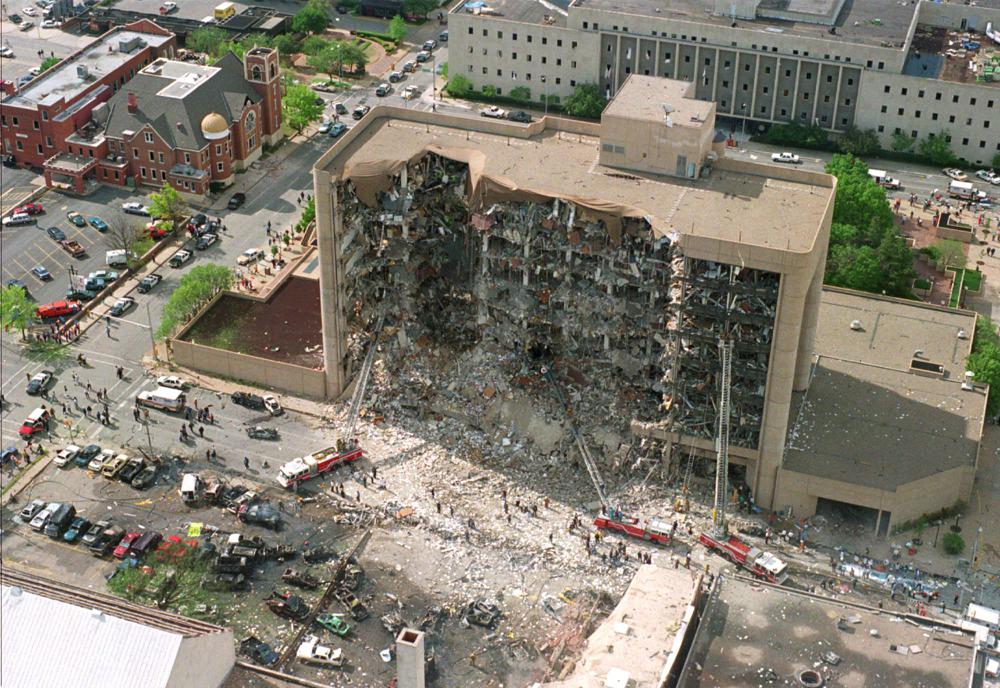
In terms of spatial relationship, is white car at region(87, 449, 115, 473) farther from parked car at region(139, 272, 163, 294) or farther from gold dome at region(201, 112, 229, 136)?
gold dome at region(201, 112, 229, 136)

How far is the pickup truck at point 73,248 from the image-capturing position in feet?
555

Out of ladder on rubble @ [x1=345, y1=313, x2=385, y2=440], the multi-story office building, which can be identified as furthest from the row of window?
ladder on rubble @ [x1=345, y1=313, x2=385, y2=440]

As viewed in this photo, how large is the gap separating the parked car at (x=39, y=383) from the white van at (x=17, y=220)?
120 ft

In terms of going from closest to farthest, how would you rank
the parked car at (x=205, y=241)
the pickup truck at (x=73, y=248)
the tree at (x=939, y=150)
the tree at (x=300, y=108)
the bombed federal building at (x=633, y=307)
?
1. the bombed federal building at (x=633, y=307)
2. the pickup truck at (x=73, y=248)
3. the parked car at (x=205, y=241)
4. the tree at (x=939, y=150)
5. the tree at (x=300, y=108)

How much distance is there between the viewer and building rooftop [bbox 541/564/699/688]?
10300 cm

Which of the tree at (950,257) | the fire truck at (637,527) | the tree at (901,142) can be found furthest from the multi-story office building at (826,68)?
the fire truck at (637,527)

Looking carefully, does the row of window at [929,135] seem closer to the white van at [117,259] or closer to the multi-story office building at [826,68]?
the multi-story office building at [826,68]

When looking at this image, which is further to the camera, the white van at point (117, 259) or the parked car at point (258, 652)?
the white van at point (117, 259)

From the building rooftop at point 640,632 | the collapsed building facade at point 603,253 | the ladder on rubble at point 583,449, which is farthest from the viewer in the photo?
the ladder on rubble at point 583,449

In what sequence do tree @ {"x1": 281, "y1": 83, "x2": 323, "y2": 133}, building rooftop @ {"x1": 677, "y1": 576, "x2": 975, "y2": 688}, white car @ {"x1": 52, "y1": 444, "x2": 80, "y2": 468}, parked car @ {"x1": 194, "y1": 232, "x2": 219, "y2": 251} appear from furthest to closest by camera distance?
1. tree @ {"x1": 281, "y1": 83, "x2": 323, "y2": 133}
2. parked car @ {"x1": 194, "y1": 232, "x2": 219, "y2": 251}
3. white car @ {"x1": 52, "y1": 444, "x2": 80, "y2": 468}
4. building rooftop @ {"x1": 677, "y1": 576, "x2": 975, "y2": 688}

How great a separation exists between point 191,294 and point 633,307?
5100cm

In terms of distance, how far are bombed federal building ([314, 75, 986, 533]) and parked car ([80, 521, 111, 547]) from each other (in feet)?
90.5

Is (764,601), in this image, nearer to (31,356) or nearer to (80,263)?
(31,356)

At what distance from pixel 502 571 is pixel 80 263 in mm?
73765
